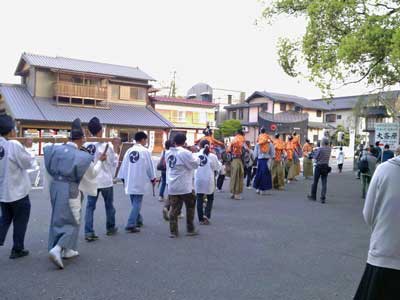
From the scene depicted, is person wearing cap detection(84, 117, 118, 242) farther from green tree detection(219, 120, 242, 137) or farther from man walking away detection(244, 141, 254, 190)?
green tree detection(219, 120, 242, 137)

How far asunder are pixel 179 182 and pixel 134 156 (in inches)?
37.9

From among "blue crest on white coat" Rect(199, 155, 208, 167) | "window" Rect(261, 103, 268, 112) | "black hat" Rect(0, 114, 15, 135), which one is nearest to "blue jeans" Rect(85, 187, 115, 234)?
"black hat" Rect(0, 114, 15, 135)

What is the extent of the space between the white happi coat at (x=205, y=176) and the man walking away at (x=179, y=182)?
1.01 metres

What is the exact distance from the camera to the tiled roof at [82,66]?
31.6 meters

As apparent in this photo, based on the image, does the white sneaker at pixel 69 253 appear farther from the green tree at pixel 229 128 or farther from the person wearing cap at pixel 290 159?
the green tree at pixel 229 128

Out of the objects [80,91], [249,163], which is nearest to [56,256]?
[249,163]

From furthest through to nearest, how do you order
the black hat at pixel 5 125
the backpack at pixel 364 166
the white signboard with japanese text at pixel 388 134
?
the white signboard with japanese text at pixel 388 134, the backpack at pixel 364 166, the black hat at pixel 5 125

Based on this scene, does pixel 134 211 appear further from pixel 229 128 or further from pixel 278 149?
pixel 229 128

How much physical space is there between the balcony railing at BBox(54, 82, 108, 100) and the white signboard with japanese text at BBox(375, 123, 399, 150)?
24756 mm

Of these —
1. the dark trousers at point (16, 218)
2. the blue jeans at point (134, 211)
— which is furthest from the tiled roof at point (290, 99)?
the dark trousers at point (16, 218)

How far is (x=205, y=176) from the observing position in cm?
762

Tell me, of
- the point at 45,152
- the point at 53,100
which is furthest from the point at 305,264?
the point at 53,100

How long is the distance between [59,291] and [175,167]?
2.93m

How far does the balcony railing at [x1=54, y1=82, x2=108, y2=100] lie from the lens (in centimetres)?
3127
